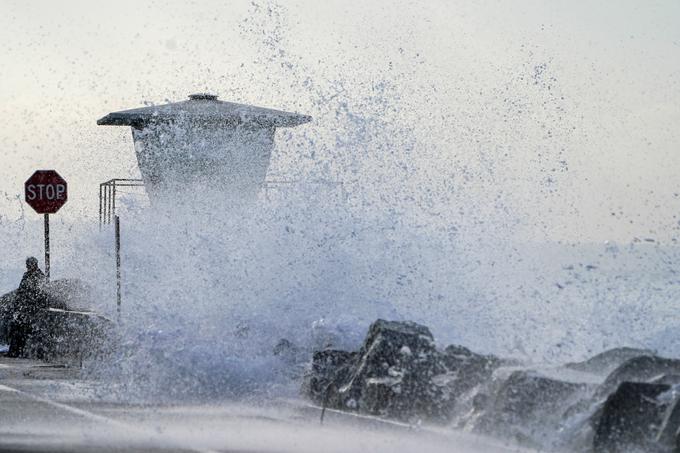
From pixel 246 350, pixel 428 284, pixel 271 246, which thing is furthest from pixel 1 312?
pixel 246 350

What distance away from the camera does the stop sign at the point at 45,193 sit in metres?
32.3

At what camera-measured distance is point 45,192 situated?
32344 millimetres

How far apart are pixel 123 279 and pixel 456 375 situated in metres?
16.8

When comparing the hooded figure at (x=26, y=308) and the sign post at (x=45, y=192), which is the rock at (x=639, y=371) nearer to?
the hooded figure at (x=26, y=308)

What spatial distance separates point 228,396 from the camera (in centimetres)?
1588

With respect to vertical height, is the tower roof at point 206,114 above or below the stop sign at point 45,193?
above

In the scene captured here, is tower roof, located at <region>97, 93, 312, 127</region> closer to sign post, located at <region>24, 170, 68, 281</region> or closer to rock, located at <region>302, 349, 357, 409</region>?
sign post, located at <region>24, 170, 68, 281</region>

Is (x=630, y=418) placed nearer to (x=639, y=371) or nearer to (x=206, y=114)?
(x=639, y=371)

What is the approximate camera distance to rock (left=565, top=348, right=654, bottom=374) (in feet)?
42.3

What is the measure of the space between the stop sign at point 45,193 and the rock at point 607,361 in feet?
67.8

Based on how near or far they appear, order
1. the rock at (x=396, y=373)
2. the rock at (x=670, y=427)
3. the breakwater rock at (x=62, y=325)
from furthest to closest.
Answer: the breakwater rock at (x=62, y=325) → the rock at (x=396, y=373) → the rock at (x=670, y=427)

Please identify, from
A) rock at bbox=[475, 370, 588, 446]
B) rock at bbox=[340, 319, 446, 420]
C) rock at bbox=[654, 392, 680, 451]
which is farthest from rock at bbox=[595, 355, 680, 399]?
rock at bbox=[340, 319, 446, 420]

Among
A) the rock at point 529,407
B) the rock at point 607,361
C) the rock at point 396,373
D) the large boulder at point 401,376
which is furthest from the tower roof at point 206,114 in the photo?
the rock at point 529,407

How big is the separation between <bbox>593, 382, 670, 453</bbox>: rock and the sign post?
22585 millimetres
